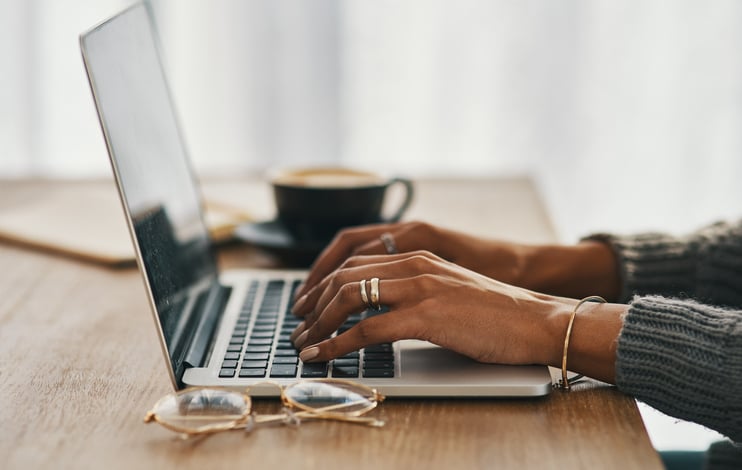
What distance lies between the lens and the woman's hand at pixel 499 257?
3.31 feet

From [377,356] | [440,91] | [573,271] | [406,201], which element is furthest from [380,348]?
[440,91]

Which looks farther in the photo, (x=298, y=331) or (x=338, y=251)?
(x=338, y=251)

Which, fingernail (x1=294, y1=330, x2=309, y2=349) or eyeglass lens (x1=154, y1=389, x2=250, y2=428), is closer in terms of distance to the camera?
eyeglass lens (x1=154, y1=389, x2=250, y2=428)

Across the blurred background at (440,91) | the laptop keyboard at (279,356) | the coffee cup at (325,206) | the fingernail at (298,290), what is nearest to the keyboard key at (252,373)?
the laptop keyboard at (279,356)

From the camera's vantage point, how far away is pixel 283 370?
30.3 inches

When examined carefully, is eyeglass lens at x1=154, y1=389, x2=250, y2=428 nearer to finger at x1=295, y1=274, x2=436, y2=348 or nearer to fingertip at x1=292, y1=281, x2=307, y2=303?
finger at x1=295, y1=274, x2=436, y2=348

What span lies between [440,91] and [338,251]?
142 cm

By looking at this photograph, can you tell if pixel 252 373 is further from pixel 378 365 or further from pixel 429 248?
pixel 429 248

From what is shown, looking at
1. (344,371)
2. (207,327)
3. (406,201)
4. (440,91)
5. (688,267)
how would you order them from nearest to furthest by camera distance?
(344,371) → (207,327) → (688,267) → (406,201) → (440,91)

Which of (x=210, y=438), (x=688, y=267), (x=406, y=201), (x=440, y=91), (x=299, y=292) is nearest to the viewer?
(x=210, y=438)

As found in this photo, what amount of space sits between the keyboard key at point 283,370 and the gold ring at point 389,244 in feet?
0.86

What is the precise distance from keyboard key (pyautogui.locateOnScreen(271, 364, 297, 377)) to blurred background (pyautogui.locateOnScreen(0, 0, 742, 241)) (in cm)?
158

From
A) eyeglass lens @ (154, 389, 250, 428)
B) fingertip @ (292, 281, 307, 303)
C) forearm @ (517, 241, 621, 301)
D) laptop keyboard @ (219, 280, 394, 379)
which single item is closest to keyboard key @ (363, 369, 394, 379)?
laptop keyboard @ (219, 280, 394, 379)

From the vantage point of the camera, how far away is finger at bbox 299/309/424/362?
76 cm
